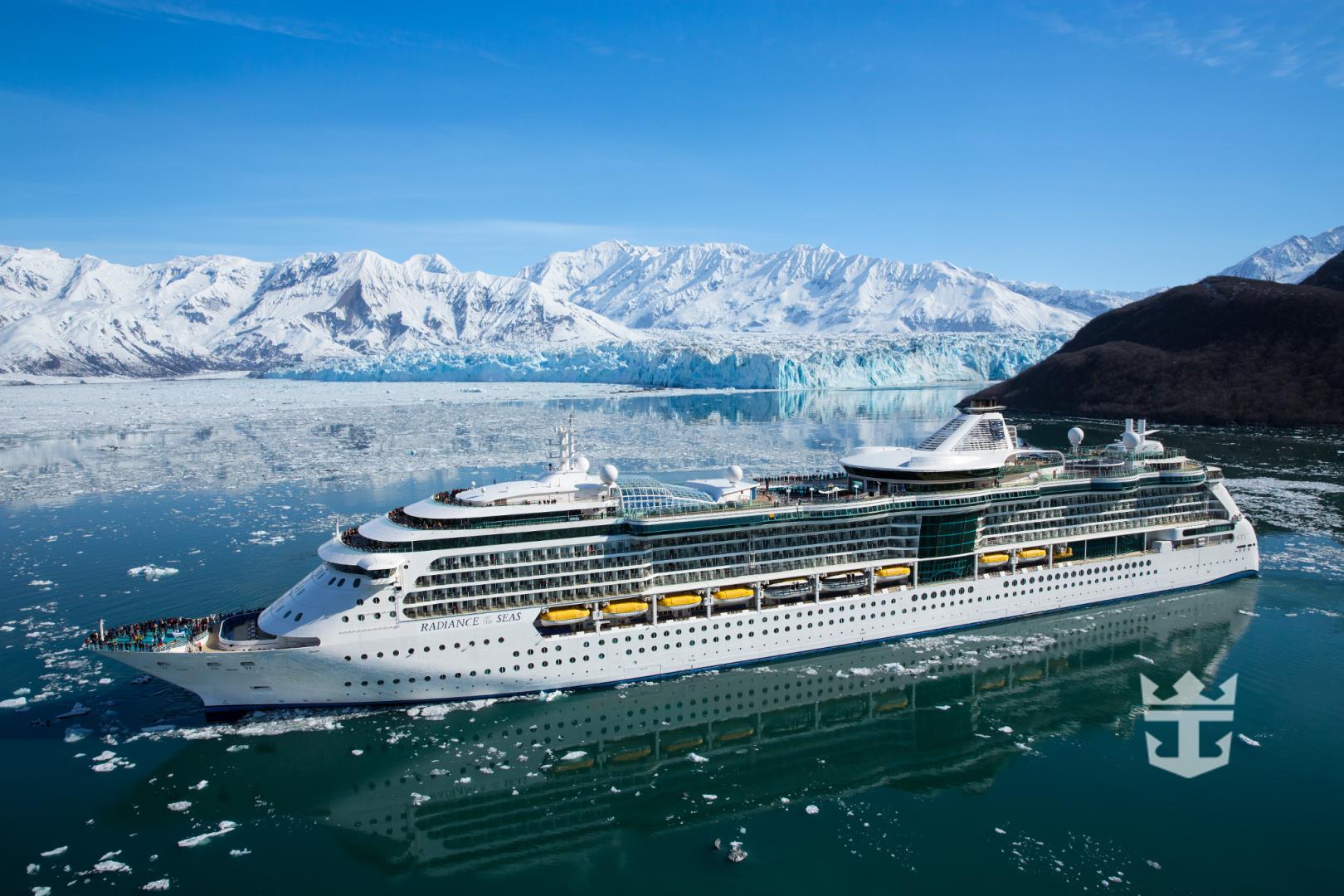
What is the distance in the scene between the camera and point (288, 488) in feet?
124

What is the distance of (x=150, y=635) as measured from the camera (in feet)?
54.9

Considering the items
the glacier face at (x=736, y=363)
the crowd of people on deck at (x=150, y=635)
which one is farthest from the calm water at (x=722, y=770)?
the glacier face at (x=736, y=363)

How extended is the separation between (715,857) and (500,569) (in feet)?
22.6

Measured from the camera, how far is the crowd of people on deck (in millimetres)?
15914

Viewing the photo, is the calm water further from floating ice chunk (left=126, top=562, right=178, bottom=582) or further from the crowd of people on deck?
the crowd of people on deck

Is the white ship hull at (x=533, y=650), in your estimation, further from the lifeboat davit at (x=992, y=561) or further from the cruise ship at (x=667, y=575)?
the lifeboat davit at (x=992, y=561)

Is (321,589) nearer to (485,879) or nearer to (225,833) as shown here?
(225,833)

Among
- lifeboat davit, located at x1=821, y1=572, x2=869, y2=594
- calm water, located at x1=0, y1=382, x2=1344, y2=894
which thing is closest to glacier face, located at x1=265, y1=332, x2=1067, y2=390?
calm water, located at x1=0, y1=382, x2=1344, y2=894

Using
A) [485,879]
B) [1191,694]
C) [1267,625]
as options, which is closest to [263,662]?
[485,879]

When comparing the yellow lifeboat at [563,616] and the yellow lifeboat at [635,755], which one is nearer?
the yellow lifeboat at [635,755]

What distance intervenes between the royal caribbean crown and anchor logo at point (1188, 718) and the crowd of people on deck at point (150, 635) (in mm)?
17487

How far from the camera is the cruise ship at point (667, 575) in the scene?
1593cm

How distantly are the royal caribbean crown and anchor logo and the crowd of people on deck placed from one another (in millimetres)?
17487

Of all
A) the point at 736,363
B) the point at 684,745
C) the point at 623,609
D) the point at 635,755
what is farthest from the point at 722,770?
the point at 736,363
